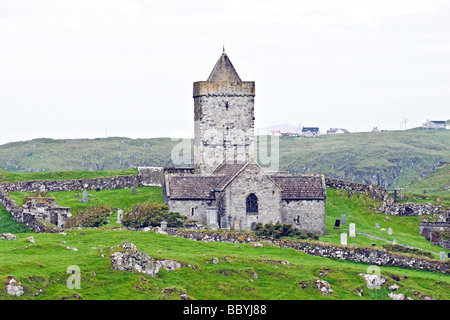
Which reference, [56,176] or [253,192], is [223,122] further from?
[56,176]

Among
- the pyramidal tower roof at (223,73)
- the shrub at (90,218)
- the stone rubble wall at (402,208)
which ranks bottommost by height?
the shrub at (90,218)

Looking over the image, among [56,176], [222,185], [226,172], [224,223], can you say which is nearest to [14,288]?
[224,223]

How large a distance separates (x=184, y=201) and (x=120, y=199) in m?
10.5

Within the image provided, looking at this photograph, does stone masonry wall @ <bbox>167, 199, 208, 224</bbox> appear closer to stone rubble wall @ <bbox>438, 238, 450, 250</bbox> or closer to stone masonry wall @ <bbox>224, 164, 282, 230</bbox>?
stone masonry wall @ <bbox>224, 164, 282, 230</bbox>

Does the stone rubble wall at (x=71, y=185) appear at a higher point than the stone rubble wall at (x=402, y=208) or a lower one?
higher

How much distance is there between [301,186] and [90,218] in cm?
1625

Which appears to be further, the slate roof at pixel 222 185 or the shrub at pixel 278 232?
the slate roof at pixel 222 185

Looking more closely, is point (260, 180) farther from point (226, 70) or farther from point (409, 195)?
point (409, 195)

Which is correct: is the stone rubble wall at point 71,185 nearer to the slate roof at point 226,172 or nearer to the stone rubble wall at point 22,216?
the stone rubble wall at point 22,216

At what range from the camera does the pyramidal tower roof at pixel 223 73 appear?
8019cm

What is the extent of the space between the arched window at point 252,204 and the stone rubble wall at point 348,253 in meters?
10.7

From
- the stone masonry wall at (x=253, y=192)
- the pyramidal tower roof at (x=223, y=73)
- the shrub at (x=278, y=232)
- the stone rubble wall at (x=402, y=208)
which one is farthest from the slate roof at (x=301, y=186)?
the pyramidal tower roof at (x=223, y=73)
